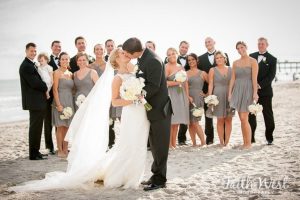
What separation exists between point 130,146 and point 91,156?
1070 mm

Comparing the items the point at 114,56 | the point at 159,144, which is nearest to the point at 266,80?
the point at 159,144

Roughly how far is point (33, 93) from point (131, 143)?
368 cm

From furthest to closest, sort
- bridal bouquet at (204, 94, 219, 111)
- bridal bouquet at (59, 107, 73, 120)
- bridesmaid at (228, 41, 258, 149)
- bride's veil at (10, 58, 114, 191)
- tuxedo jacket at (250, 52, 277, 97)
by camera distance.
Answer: tuxedo jacket at (250, 52, 277, 97)
bridal bouquet at (204, 94, 219, 111)
bridesmaid at (228, 41, 258, 149)
bridal bouquet at (59, 107, 73, 120)
bride's veil at (10, 58, 114, 191)

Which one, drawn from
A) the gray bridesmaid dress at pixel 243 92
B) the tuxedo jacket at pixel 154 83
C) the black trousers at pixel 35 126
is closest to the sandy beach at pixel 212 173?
the black trousers at pixel 35 126

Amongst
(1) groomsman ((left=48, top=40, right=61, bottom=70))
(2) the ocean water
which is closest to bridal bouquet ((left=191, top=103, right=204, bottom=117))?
(1) groomsman ((left=48, top=40, right=61, bottom=70))

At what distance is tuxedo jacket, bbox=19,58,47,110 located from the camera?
313 inches

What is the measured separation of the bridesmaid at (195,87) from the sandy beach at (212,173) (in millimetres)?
533

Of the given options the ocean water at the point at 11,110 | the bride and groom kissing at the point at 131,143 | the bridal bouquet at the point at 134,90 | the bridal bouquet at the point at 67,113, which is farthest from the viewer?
the ocean water at the point at 11,110

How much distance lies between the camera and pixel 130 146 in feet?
18.2

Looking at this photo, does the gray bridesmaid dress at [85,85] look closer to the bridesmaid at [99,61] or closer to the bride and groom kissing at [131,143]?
the bridesmaid at [99,61]

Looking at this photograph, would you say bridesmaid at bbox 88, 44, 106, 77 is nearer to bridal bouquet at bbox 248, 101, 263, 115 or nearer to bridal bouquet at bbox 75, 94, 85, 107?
bridal bouquet at bbox 75, 94, 85, 107

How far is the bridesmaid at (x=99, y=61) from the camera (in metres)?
8.55

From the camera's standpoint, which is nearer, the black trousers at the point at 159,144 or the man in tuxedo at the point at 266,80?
the black trousers at the point at 159,144

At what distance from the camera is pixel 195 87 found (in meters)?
8.94
